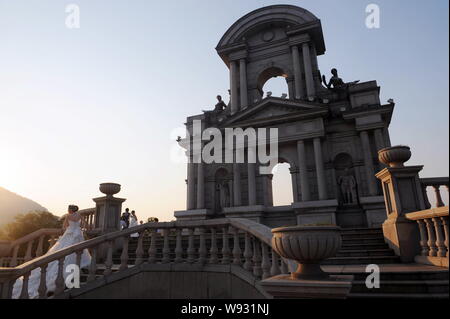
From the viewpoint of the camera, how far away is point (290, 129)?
19.5 metres

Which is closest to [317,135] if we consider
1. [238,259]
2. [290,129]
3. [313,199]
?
[290,129]

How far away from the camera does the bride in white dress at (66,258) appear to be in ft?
25.7

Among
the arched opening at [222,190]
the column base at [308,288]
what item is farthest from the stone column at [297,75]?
the column base at [308,288]

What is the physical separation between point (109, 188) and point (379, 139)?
1525 cm

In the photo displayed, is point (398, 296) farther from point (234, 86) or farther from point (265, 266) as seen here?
point (234, 86)

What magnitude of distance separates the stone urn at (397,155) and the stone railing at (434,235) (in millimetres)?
1567

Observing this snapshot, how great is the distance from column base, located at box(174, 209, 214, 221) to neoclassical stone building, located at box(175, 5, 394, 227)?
74 millimetres

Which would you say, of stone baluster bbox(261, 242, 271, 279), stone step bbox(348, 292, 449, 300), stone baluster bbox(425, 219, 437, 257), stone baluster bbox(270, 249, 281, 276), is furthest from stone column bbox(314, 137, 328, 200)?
stone step bbox(348, 292, 449, 300)

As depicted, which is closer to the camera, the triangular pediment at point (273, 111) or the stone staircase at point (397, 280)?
the stone staircase at point (397, 280)

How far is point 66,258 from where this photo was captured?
892 cm

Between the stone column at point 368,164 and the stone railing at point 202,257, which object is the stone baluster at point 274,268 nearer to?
the stone railing at point 202,257

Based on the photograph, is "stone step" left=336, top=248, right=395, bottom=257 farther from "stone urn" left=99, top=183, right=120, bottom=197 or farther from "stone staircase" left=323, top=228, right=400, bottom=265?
"stone urn" left=99, top=183, right=120, bottom=197
